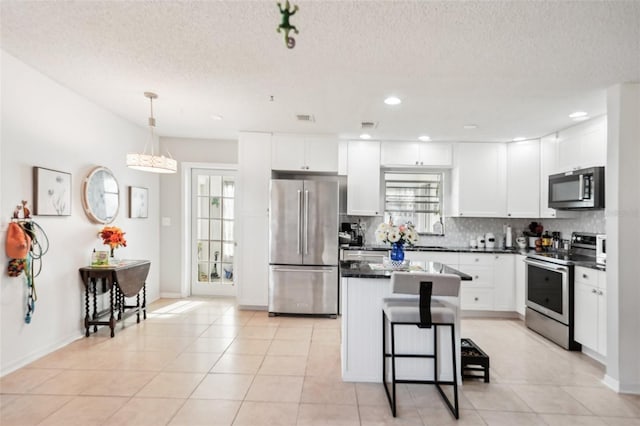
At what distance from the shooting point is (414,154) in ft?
16.2

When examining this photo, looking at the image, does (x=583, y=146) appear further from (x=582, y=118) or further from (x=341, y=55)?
(x=341, y=55)

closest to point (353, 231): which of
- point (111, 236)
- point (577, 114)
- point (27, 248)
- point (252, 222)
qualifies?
point (252, 222)

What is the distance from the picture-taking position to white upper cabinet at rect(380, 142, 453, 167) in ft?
16.1

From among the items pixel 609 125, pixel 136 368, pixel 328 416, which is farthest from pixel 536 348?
pixel 136 368

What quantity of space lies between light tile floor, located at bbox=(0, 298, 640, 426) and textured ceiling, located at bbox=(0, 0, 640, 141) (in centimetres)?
235

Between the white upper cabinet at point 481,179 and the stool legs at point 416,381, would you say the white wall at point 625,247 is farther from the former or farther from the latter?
the white upper cabinet at point 481,179

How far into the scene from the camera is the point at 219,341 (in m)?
3.51

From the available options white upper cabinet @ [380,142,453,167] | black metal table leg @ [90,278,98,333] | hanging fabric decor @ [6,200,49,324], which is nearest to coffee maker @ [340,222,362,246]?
white upper cabinet @ [380,142,453,167]

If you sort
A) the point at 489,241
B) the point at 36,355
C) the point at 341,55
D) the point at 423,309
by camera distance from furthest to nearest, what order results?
the point at 489,241
the point at 36,355
the point at 341,55
the point at 423,309

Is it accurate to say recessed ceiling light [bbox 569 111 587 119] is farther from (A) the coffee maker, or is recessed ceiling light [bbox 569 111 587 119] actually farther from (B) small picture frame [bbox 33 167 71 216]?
(B) small picture frame [bbox 33 167 71 216]

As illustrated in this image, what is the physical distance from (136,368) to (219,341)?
0.81 metres

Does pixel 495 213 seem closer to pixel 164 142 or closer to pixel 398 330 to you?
pixel 398 330

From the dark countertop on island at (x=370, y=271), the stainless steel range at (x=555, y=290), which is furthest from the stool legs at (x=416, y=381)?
the stainless steel range at (x=555, y=290)

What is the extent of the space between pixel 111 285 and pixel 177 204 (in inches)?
72.1
